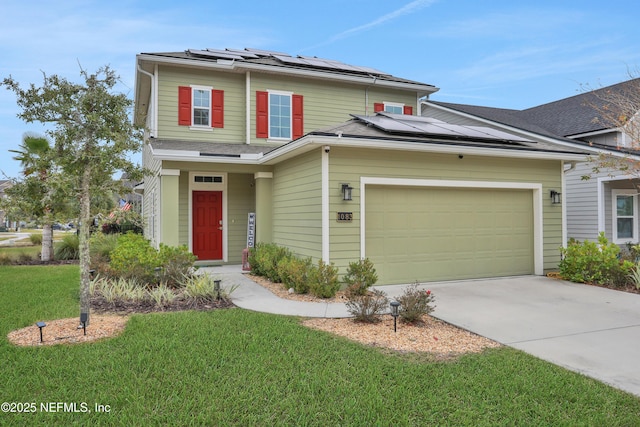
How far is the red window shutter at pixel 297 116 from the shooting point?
1271 centimetres

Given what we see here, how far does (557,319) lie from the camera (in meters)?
5.88

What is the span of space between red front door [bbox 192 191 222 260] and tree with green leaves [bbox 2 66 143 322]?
6148mm

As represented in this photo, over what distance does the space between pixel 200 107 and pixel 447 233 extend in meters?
7.75

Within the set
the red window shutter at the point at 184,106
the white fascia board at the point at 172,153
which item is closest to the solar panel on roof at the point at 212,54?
the red window shutter at the point at 184,106

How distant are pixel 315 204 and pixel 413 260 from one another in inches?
95.2

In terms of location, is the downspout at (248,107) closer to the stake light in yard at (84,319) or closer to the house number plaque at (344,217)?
the house number plaque at (344,217)

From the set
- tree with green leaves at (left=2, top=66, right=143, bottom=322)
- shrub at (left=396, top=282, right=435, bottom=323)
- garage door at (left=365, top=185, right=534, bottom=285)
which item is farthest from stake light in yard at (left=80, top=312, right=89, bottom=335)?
garage door at (left=365, top=185, right=534, bottom=285)

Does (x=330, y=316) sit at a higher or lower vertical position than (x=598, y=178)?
lower

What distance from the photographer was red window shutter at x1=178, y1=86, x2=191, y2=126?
1177cm

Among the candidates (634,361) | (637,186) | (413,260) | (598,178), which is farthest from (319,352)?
(637,186)

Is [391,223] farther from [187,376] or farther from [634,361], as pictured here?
[187,376]

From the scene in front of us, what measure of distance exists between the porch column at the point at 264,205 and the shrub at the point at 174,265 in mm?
2667

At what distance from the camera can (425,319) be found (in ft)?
19.3

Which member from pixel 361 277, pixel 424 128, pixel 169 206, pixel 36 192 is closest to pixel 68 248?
pixel 169 206
